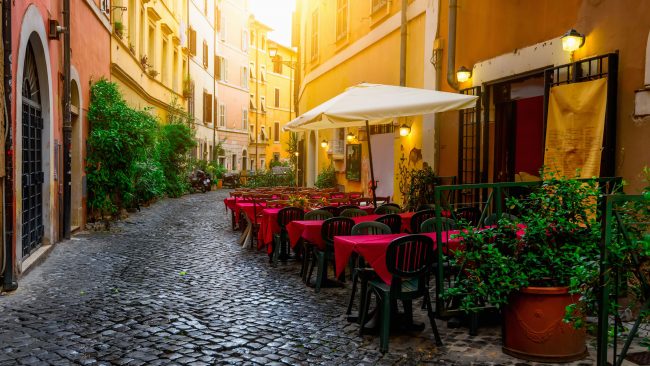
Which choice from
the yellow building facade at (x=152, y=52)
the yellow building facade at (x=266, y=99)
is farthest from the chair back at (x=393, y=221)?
the yellow building facade at (x=266, y=99)

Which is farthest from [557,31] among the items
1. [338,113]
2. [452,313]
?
[452,313]

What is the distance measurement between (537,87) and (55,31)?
742 cm

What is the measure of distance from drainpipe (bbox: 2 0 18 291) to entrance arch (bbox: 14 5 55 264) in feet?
1.45

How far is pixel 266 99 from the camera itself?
4816 centimetres

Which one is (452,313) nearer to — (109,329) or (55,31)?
(109,329)

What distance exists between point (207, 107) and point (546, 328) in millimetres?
29655

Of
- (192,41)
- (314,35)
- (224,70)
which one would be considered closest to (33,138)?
(314,35)

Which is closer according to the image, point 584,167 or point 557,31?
→ point 584,167

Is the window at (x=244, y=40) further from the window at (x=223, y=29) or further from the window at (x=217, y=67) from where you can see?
the window at (x=217, y=67)

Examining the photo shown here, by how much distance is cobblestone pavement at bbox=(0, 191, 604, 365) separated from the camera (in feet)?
14.1

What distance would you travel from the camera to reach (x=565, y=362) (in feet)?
13.4

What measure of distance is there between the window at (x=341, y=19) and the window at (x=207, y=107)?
52.6 ft

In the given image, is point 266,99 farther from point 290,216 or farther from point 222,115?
point 290,216

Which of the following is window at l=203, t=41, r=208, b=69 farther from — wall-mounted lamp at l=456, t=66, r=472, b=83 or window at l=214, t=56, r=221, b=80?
wall-mounted lamp at l=456, t=66, r=472, b=83
